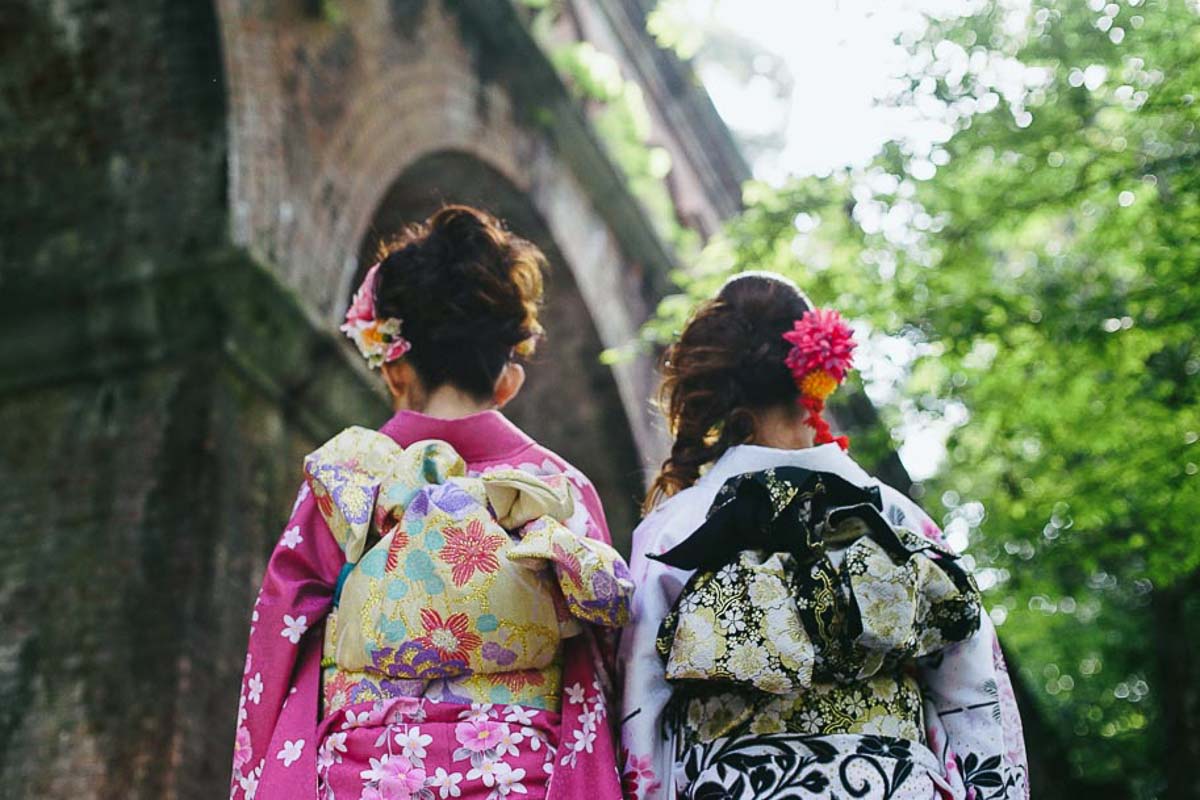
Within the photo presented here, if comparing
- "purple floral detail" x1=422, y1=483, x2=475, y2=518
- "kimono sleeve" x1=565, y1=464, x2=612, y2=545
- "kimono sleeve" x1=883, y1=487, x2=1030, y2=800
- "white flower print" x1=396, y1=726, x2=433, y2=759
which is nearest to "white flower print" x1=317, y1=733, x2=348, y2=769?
"white flower print" x1=396, y1=726, x2=433, y2=759

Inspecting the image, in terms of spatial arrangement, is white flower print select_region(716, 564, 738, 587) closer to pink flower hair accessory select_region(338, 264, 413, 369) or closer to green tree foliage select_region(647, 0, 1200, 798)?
pink flower hair accessory select_region(338, 264, 413, 369)

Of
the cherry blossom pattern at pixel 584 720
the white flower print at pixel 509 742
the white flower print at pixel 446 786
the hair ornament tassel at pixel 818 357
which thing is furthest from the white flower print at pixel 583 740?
the hair ornament tassel at pixel 818 357

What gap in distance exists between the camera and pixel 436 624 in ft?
8.61

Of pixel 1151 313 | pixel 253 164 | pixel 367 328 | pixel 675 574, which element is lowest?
pixel 675 574

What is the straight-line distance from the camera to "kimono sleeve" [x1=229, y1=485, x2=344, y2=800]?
2652 mm

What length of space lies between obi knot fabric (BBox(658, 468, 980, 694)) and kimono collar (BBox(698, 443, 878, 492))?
10 centimetres

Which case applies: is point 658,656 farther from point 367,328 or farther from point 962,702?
point 367,328

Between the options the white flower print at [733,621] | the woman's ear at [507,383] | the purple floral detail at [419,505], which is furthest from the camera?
the woman's ear at [507,383]

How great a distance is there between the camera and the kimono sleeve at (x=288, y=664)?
2.65m

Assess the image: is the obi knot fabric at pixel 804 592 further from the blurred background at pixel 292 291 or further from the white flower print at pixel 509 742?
the blurred background at pixel 292 291

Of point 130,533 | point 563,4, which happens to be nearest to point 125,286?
point 130,533

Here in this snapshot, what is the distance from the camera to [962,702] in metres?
2.77

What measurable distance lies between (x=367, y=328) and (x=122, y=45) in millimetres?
3207

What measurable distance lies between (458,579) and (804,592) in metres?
0.63
